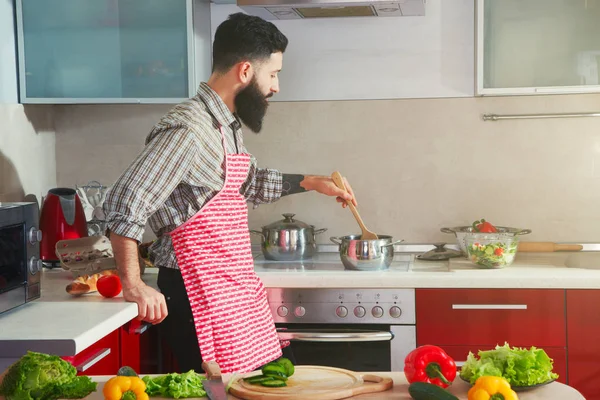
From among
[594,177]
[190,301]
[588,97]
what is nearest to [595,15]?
[588,97]

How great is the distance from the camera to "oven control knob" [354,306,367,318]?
2.91 m

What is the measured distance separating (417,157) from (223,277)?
4.21 ft

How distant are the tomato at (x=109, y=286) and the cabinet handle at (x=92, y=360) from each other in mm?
155

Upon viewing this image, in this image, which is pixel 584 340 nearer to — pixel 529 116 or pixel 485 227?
pixel 485 227

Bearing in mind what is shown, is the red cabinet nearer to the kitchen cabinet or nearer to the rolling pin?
the kitchen cabinet

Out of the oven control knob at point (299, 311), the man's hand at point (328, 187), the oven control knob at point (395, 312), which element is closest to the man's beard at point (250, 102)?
the man's hand at point (328, 187)

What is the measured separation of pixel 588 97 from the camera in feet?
10.9

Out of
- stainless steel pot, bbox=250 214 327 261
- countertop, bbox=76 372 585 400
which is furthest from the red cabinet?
countertop, bbox=76 372 585 400

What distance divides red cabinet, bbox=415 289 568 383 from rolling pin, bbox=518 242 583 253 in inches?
17.1

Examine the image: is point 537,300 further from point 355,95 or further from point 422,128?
point 355,95

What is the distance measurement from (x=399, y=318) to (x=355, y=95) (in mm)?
986

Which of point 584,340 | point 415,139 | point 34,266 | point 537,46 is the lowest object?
point 584,340

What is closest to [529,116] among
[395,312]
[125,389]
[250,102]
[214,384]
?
[395,312]

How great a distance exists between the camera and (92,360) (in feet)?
7.43
